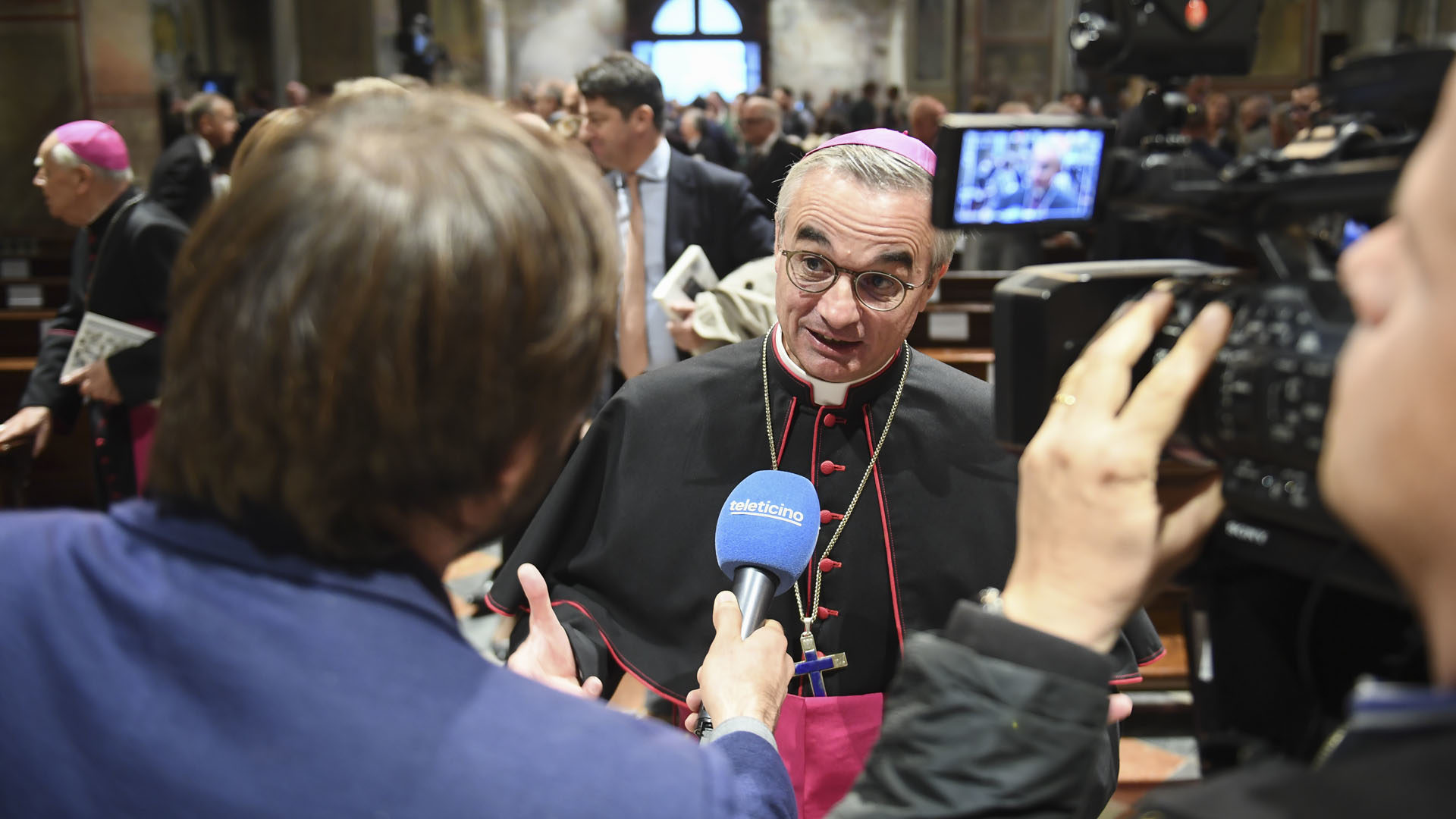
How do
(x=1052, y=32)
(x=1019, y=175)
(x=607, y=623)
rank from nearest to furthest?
(x=1019, y=175), (x=607, y=623), (x=1052, y=32)

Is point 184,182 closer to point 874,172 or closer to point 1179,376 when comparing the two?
point 874,172

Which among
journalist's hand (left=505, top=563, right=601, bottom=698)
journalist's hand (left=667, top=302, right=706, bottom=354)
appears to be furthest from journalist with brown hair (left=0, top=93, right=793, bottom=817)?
journalist's hand (left=667, top=302, right=706, bottom=354)

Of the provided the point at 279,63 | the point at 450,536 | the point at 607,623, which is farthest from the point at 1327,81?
the point at 279,63

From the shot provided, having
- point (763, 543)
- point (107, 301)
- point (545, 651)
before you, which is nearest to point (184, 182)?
point (107, 301)

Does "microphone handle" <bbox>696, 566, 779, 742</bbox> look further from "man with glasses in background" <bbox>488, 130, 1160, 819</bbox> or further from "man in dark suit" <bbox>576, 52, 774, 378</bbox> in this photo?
"man in dark suit" <bbox>576, 52, 774, 378</bbox>

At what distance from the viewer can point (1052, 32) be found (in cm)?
1947

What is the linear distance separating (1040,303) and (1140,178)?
0.52 ft

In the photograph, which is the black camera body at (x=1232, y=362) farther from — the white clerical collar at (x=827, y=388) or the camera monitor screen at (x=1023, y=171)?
the white clerical collar at (x=827, y=388)

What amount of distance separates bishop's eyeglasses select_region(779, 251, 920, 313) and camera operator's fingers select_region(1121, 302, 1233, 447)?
42.8 inches

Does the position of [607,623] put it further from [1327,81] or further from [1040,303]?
[1327,81]

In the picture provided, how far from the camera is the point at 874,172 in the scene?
205 cm

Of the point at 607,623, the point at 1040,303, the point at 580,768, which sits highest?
the point at 1040,303

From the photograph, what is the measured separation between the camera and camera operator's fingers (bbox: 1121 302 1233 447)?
0.98m

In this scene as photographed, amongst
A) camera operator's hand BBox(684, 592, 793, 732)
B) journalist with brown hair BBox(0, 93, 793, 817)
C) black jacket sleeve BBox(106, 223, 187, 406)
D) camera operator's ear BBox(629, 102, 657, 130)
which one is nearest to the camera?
journalist with brown hair BBox(0, 93, 793, 817)
